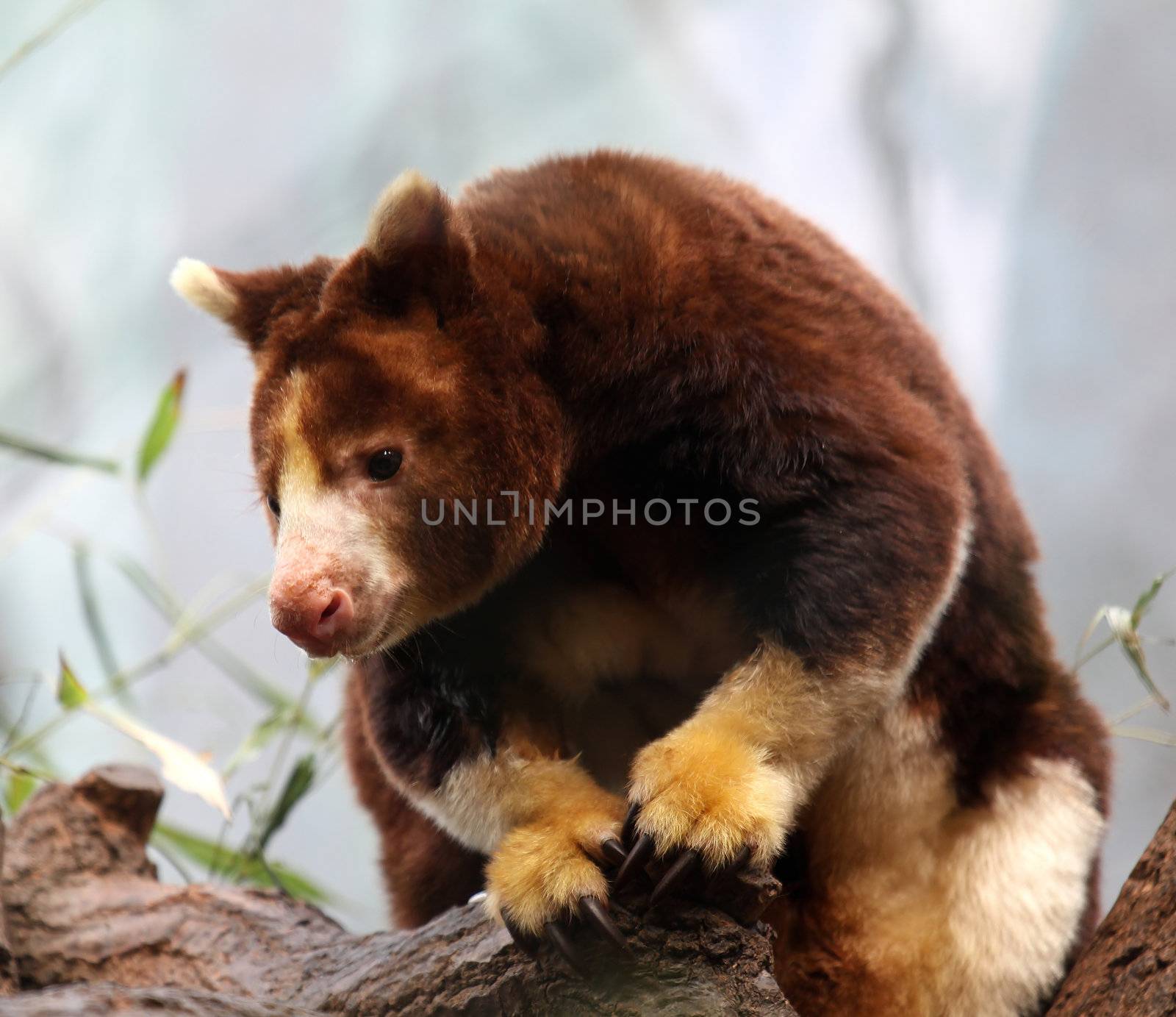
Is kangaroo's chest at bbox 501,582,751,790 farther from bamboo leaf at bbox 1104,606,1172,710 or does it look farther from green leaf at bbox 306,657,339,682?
bamboo leaf at bbox 1104,606,1172,710

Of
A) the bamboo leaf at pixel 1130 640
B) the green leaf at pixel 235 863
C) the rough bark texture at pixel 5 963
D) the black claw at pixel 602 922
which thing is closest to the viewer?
the black claw at pixel 602 922

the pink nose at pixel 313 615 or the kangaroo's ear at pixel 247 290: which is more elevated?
the kangaroo's ear at pixel 247 290

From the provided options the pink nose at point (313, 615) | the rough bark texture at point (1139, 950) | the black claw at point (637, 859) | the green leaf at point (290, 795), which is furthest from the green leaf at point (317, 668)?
the rough bark texture at point (1139, 950)

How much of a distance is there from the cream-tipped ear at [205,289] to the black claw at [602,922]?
4.58ft

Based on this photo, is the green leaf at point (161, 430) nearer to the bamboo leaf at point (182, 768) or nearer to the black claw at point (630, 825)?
the bamboo leaf at point (182, 768)

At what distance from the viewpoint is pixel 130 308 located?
12.0ft

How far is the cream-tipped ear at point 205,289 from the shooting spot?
2418mm

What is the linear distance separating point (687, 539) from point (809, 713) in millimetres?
424

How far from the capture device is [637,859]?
1889 millimetres

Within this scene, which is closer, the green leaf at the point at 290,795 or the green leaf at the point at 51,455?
the green leaf at the point at 51,455

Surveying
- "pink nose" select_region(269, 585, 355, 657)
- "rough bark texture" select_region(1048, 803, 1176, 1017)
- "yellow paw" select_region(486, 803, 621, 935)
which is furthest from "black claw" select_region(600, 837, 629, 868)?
"rough bark texture" select_region(1048, 803, 1176, 1017)

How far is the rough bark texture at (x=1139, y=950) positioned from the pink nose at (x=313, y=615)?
142 cm

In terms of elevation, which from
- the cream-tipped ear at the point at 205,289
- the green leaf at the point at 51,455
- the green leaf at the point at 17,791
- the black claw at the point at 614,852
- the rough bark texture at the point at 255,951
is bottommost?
the green leaf at the point at 17,791

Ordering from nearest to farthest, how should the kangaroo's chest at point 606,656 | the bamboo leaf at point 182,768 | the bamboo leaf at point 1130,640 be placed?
the kangaroo's chest at point 606,656
the bamboo leaf at point 1130,640
the bamboo leaf at point 182,768
